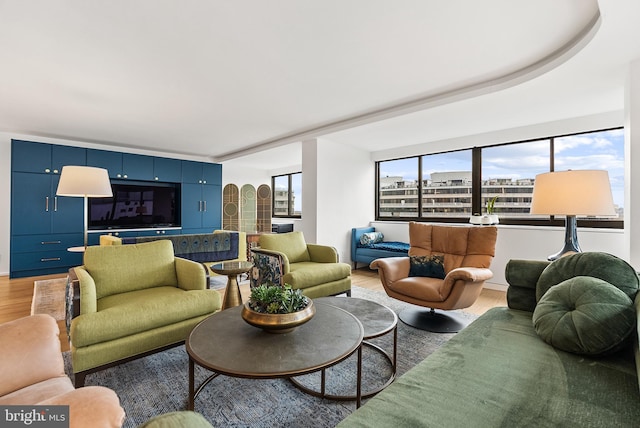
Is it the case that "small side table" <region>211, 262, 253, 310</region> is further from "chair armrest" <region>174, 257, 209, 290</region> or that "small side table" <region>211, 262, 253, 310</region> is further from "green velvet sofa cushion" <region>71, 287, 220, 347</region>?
"green velvet sofa cushion" <region>71, 287, 220, 347</region>

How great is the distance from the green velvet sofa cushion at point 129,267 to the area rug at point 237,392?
569mm

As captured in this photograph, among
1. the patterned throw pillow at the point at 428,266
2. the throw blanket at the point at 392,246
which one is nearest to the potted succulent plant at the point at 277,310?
the patterned throw pillow at the point at 428,266

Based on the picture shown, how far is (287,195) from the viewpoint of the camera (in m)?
8.52

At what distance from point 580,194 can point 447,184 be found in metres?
2.88

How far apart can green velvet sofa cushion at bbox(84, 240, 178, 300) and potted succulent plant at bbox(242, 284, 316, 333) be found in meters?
1.36

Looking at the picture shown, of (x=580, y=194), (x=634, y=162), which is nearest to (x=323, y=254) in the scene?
(x=580, y=194)

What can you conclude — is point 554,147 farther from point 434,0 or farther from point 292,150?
point 292,150

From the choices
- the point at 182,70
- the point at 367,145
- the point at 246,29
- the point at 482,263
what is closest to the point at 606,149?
the point at 482,263

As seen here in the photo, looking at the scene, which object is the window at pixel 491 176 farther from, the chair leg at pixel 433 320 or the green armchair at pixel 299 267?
the green armchair at pixel 299 267

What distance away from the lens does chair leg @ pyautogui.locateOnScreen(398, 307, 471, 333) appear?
274 centimetres

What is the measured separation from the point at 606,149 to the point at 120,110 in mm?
6074
